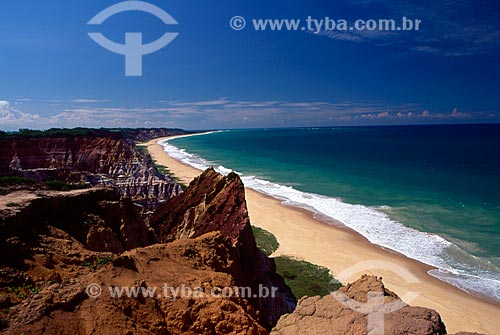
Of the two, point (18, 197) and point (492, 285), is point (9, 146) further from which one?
point (492, 285)

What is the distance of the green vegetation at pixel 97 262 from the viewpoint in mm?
9180

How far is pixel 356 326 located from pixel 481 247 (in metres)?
28.2

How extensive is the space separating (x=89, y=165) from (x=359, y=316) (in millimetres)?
44006

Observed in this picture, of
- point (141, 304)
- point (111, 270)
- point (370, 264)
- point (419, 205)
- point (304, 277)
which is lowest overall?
point (370, 264)

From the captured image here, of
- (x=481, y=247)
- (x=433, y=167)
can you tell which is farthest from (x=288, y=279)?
(x=433, y=167)

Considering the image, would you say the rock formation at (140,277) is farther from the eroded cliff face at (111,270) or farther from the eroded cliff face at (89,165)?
the eroded cliff face at (89,165)

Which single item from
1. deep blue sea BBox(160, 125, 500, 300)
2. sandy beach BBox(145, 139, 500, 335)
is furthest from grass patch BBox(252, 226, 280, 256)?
deep blue sea BBox(160, 125, 500, 300)

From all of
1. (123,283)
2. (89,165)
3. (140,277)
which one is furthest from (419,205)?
(89,165)

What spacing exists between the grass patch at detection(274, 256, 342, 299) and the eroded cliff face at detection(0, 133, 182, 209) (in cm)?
1144

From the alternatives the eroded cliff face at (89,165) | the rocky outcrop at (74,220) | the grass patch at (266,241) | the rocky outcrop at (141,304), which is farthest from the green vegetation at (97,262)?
the grass patch at (266,241)

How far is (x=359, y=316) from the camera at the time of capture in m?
6.76

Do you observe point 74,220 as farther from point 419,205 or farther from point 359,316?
point 419,205

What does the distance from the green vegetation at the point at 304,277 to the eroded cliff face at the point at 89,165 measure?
443 inches

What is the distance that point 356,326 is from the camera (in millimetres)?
6438
